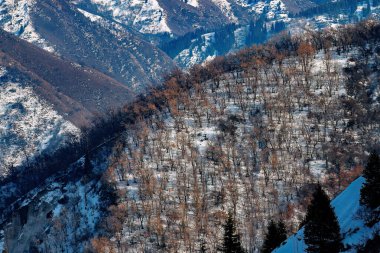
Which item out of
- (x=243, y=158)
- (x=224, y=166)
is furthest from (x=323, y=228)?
(x=243, y=158)

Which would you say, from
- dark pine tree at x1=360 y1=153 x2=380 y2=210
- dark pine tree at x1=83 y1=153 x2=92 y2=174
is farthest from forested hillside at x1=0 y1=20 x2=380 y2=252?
dark pine tree at x1=360 y1=153 x2=380 y2=210

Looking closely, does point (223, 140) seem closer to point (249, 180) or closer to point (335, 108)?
point (249, 180)

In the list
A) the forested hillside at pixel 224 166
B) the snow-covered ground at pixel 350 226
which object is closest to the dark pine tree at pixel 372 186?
the snow-covered ground at pixel 350 226

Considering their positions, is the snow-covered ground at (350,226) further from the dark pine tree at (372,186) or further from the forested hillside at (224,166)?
the forested hillside at (224,166)

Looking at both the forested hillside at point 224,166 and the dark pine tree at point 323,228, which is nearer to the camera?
the dark pine tree at point 323,228

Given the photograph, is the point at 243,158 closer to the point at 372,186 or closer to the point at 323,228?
the point at 323,228

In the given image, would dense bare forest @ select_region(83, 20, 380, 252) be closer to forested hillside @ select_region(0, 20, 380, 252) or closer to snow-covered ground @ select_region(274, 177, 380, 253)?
forested hillside @ select_region(0, 20, 380, 252)

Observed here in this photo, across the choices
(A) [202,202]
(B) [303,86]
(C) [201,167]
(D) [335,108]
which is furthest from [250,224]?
(B) [303,86]
